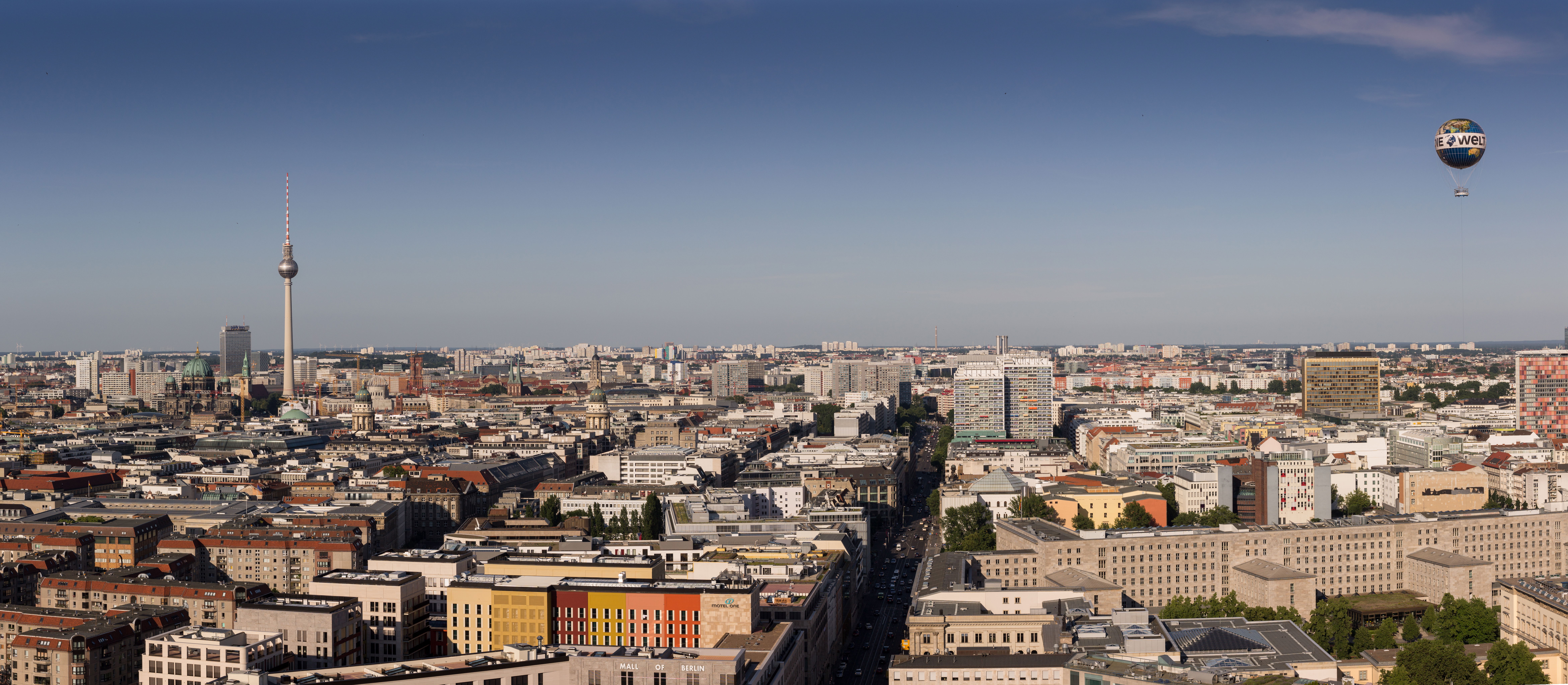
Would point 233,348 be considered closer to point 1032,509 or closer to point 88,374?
point 88,374

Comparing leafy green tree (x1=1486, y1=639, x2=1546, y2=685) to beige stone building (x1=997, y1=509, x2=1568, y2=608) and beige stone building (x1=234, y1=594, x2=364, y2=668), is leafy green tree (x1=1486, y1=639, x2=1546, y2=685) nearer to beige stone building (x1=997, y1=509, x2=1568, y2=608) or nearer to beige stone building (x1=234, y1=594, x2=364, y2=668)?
beige stone building (x1=997, y1=509, x2=1568, y2=608)

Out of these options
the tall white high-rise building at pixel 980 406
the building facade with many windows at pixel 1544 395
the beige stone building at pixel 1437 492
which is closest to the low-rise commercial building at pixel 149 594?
the beige stone building at pixel 1437 492

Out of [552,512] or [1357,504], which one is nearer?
[552,512]

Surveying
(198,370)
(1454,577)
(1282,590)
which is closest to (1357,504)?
(1454,577)

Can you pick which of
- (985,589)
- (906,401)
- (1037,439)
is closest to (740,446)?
(1037,439)

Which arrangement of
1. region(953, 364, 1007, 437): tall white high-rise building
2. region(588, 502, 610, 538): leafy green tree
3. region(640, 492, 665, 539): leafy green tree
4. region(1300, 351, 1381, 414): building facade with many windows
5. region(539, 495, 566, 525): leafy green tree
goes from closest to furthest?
region(640, 492, 665, 539): leafy green tree → region(588, 502, 610, 538): leafy green tree → region(539, 495, 566, 525): leafy green tree → region(953, 364, 1007, 437): tall white high-rise building → region(1300, 351, 1381, 414): building facade with many windows

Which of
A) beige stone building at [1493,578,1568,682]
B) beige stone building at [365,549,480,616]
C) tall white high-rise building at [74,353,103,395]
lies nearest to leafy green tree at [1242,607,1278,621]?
beige stone building at [1493,578,1568,682]

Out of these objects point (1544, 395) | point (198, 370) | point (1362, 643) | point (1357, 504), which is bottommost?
point (1362, 643)
